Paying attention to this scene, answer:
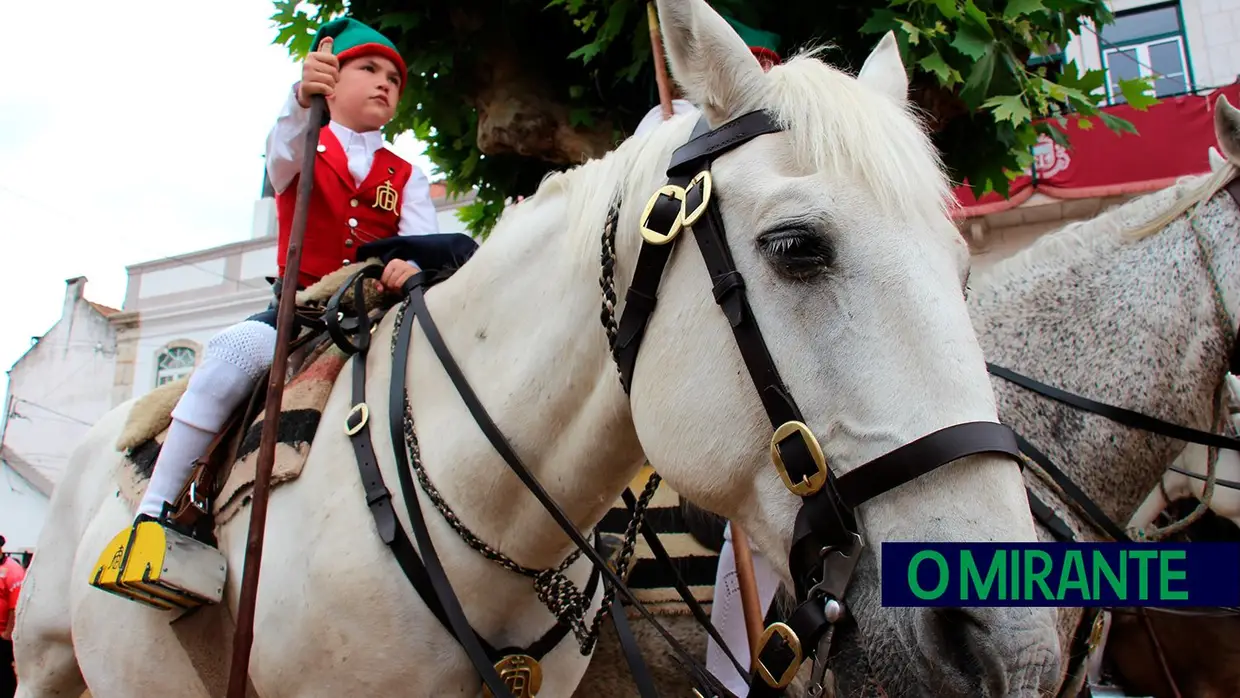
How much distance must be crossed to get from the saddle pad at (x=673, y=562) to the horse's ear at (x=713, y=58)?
161 cm

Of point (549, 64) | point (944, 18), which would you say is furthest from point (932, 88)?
point (549, 64)

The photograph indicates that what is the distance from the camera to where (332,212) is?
2691 mm

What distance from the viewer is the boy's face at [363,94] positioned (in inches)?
110

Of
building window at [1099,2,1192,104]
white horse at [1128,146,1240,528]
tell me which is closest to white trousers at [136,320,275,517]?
white horse at [1128,146,1240,528]

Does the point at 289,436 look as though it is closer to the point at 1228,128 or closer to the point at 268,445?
the point at 268,445

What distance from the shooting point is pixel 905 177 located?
1438 millimetres

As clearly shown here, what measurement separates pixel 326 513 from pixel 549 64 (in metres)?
3.02

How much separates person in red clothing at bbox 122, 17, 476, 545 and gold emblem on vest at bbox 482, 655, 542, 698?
1054mm

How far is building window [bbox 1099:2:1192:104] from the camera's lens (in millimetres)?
11695

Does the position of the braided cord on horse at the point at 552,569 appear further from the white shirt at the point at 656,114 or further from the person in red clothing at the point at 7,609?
the person in red clothing at the point at 7,609

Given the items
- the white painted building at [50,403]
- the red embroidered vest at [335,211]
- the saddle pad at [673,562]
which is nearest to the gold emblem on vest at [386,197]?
the red embroidered vest at [335,211]

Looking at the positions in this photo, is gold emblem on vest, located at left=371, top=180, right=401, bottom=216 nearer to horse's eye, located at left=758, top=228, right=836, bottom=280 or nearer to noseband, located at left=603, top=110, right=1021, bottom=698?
noseband, located at left=603, top=110, right=1021, bottom=698

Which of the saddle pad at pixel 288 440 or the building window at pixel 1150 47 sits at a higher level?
the saddle pad at pixel 288 440

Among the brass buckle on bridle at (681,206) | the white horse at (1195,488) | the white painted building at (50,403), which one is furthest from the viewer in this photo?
the white painted building at (50,403)
